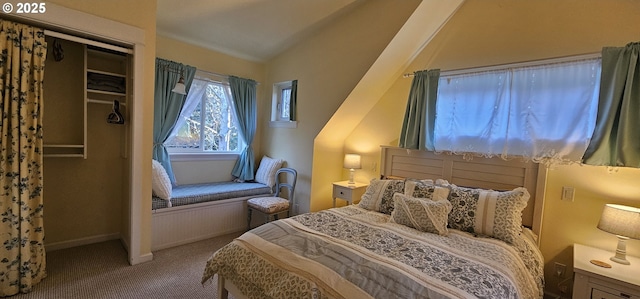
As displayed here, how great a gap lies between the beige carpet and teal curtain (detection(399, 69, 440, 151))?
95.4 inches

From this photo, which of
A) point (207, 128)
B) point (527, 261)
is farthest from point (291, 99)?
point (527, 261)

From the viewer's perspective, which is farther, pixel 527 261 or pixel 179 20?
pixel 179 20

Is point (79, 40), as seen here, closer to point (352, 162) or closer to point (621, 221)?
point (352, 162)

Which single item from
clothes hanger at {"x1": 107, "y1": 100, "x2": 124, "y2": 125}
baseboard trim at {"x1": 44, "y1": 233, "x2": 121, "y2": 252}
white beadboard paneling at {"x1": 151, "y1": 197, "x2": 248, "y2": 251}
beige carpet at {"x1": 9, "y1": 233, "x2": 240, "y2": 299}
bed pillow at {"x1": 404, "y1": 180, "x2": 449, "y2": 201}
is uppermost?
clothes hanger at {"x1": 107, "y1": 100, "x2": 124, "y2": 125}

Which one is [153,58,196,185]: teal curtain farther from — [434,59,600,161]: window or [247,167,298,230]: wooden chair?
[434,59,600,161]: window

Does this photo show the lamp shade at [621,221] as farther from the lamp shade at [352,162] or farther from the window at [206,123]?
the window at [206,123]

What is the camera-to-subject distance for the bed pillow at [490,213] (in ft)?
6.55

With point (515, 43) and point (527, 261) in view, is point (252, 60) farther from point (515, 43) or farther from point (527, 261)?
point (527, 261)

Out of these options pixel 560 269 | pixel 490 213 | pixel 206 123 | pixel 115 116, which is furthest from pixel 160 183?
pixel 560 269

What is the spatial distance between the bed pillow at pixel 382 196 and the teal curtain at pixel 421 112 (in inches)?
22.6

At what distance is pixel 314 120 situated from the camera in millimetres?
3527

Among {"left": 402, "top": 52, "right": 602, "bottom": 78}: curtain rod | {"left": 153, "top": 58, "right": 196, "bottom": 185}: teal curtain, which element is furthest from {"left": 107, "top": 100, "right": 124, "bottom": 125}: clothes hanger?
{"left": 402, "top": 52, "right": 602, "bottom": 78}: curtain rod

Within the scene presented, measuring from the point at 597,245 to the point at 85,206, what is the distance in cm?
479

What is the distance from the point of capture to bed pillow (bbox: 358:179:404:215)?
8.32ft
